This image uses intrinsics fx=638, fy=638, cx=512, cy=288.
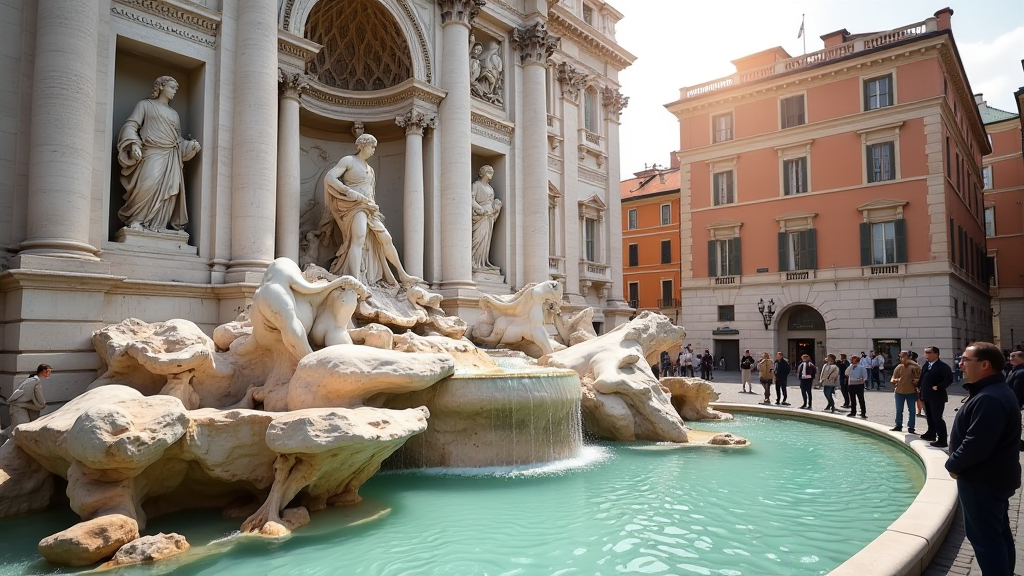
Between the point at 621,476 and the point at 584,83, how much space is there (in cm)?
1501

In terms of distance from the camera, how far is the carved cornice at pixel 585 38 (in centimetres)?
1881

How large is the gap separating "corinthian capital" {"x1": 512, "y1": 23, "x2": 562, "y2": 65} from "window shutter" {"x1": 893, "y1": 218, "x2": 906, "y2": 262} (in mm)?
16016

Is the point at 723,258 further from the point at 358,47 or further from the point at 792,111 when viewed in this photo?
the point at 358,47

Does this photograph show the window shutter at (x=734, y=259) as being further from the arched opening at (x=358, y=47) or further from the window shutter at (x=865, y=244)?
the arched opening at (x=358, y=47)

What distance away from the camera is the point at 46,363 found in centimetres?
793

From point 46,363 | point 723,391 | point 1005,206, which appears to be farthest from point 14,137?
point 1005,206

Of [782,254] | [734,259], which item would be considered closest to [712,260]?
[734,259]

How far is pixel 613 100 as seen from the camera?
830 inches

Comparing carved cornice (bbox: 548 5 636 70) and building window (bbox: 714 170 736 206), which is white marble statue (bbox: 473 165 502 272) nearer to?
carved cornice (bbox: 548 5 636 70)

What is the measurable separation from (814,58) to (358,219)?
23.2 m

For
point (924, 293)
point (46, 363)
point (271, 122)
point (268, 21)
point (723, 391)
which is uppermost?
point (268, 21)

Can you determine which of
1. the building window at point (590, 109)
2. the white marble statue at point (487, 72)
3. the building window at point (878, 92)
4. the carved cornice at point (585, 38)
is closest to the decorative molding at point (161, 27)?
the white marble statue at point (487, 72)

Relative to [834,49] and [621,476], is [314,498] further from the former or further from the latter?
[834,49]

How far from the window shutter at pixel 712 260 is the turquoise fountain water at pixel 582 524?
20.7 metres
